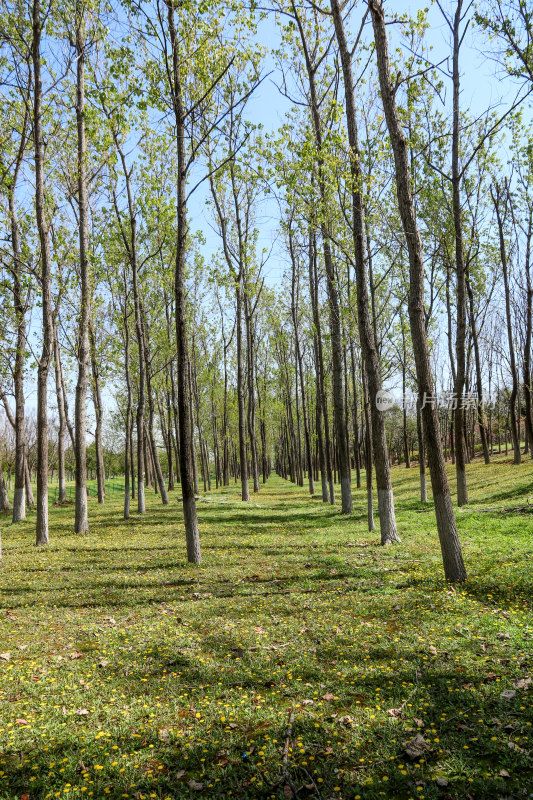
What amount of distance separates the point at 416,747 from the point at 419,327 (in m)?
5.61

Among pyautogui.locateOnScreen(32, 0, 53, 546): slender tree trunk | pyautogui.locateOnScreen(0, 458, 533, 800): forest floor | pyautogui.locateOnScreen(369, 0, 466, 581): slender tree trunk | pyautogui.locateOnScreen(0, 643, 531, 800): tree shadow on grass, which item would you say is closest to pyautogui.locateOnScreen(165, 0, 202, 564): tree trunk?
pyautogui.locateOnScreen(0, 458, 533, 800): forest floor

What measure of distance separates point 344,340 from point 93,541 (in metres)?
11.1

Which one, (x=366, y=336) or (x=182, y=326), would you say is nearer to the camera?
(x=182, y=326)

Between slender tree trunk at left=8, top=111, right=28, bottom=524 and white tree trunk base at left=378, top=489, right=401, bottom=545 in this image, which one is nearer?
white tree trunk base at left=378, top=489, right=401, bottom=545

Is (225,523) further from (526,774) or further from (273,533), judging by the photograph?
(526,774)

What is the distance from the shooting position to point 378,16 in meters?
7.45

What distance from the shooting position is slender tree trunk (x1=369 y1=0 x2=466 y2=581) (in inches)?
288

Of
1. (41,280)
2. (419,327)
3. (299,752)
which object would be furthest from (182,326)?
(299,752)

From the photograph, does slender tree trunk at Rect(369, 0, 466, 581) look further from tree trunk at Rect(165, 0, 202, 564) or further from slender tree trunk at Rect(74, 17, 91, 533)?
slender tree trunk at Rect(74, 17, 91, 533)

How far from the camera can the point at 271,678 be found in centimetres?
491

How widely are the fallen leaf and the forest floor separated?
0.04ft

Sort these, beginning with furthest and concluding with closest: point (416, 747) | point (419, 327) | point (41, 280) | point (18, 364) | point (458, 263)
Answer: point (18, 364) < point (458, 263) < point (41, 280) < point (419, 327) < point (416, 747)

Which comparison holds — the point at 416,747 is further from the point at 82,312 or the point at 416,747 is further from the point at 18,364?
the point at 18,364

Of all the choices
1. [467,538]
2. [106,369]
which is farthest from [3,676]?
[106,369]
